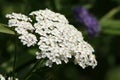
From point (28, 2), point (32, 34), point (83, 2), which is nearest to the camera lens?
point (32, 34)

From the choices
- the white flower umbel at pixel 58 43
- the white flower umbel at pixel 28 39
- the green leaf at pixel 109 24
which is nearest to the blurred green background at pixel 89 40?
the green leaf at pixel 109 24

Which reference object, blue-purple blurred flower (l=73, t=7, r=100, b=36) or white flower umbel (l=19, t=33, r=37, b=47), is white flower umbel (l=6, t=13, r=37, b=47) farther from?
blue-purple blurred flower (l=73, t=7, r=100, b=36)

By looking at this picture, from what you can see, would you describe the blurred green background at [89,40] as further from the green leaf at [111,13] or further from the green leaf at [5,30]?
the green leaf at [5,30]

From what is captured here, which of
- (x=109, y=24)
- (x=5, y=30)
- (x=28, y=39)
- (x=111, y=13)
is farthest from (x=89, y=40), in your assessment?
(x=28, y=39)

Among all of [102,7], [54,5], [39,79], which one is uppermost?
[102,7]

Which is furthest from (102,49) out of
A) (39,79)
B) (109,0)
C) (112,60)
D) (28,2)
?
(39,79)

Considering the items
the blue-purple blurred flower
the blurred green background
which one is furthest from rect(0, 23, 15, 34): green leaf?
the blue-purple blurred flower

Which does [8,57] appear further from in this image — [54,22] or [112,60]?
[112,60]
